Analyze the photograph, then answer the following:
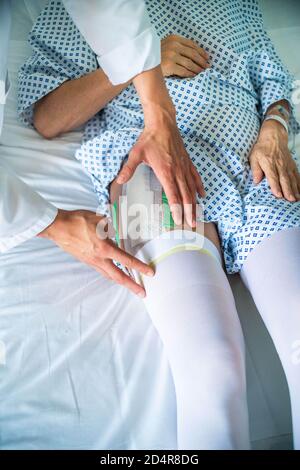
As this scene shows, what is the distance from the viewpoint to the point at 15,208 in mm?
847

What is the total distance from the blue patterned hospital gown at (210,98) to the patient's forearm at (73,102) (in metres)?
0.02

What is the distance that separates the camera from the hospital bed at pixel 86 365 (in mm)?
848

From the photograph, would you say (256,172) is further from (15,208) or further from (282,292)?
(15,208)

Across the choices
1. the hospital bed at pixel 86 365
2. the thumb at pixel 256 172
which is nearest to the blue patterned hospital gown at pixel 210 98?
Result: the thumb at pixel 256 172

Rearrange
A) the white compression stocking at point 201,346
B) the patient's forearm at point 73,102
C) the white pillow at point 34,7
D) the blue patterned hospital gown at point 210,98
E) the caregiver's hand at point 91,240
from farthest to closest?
1. the white pillow at point 34,7
2. the patient's forearm at point 73,102
3. the blue patterned hospital gown at point 210,98
4. the caregiver's hand at point 91,240
5. the white compression stocking at point 201,346

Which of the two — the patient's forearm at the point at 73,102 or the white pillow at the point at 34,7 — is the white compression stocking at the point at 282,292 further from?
the white pillow at the point at 34,7

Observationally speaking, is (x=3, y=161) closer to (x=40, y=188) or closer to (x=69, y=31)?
(x=40, y=188)

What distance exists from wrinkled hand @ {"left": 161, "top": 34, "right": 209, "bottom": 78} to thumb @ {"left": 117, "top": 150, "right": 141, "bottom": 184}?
0.81 ft

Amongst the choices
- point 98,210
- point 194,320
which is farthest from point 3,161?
point 194,320

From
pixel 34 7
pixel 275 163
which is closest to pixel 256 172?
pixel 275 163

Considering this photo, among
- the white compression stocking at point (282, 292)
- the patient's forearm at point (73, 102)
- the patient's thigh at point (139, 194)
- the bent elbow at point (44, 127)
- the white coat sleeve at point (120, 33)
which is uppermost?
the white coat sleeve at point (120, 33)

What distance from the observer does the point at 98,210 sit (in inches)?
44.3

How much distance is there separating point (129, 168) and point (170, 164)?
7 cm

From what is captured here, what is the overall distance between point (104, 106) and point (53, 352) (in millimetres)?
557
